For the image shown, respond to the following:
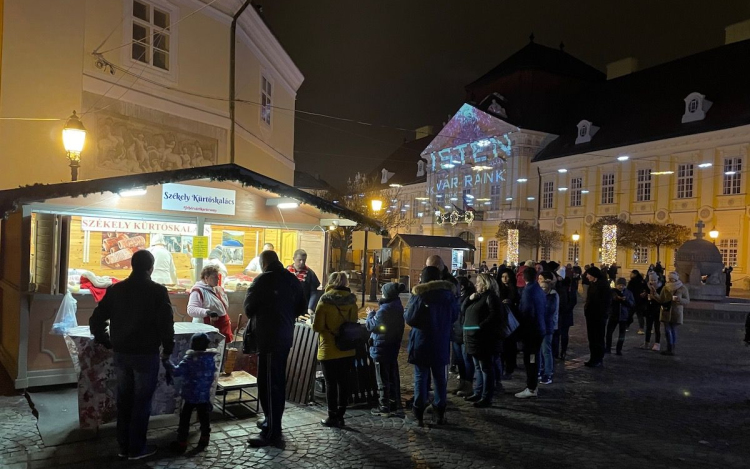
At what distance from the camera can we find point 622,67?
44906 mm

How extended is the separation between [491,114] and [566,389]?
39.2m

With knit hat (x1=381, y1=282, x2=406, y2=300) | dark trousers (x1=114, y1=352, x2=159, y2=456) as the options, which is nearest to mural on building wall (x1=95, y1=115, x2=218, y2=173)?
dark trousers (x1=114, y1=352, x2=159, y2=456)

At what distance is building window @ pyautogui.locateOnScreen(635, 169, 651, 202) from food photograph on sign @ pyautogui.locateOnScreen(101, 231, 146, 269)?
34.5 meters

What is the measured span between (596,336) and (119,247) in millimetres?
8608

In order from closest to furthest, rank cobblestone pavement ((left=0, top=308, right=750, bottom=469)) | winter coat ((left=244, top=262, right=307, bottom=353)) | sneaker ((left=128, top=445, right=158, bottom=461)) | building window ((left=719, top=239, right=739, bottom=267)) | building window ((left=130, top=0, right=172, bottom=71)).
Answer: sneaker ((left=128, top=445, right=158, bottom=461))
cobblestone pavement ((left=0, top=308, right=750, bottom=469))
winter coat ((left=244, top=262, right=307, bottom=353))
building window ((left=130, top=0, right=172, bottom=71))
building window ((left=719, top=239, right=739, bottom=267))

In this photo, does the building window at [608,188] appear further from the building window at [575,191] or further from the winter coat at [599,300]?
the winter coat at [599,300]

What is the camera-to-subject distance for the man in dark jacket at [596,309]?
31.3 ft

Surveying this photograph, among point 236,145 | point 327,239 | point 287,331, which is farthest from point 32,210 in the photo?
point 236,145

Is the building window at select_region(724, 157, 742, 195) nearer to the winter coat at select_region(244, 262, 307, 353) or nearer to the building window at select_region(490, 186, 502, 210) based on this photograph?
the building window at select_region(490, 186, 502, 210)

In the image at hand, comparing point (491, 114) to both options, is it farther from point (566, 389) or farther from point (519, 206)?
point (566, 389)

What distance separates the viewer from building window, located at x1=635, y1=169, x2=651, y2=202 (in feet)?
117

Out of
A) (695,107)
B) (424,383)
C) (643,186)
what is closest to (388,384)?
(424,383)

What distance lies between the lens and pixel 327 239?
432 inches

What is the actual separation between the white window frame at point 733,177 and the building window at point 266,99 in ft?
89.8
